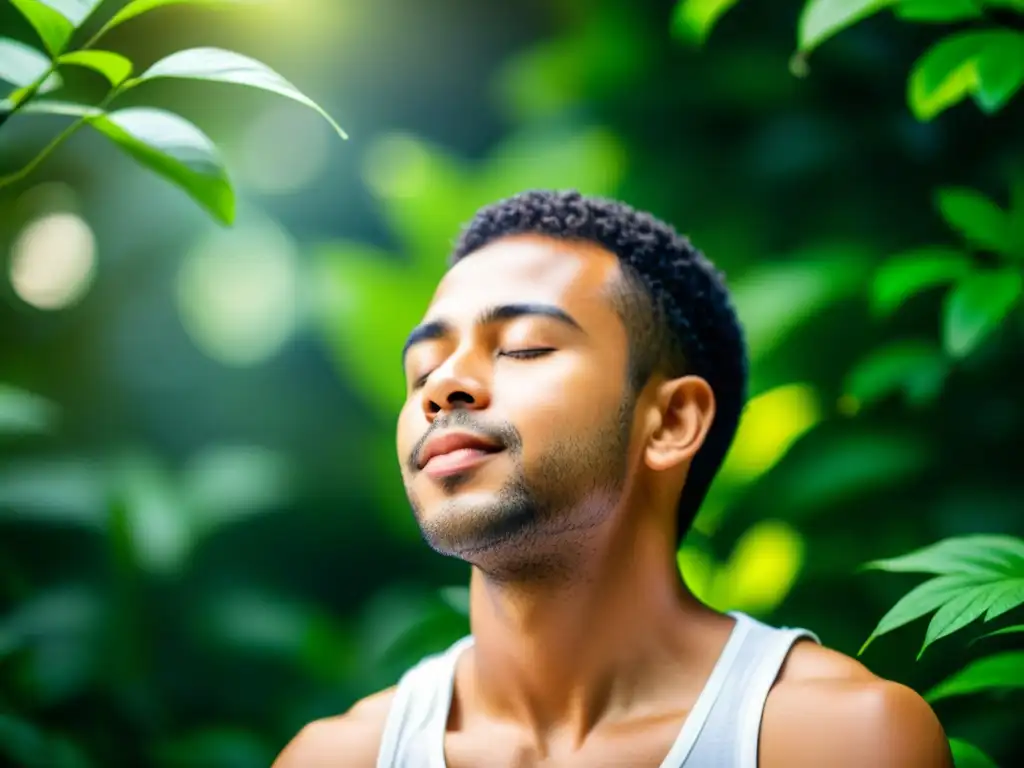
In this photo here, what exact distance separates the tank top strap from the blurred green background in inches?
14.0

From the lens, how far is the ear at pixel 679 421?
88 cm

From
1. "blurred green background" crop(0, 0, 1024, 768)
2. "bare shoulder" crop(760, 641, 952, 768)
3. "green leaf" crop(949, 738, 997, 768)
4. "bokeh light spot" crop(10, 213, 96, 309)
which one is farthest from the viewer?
"bokeh light spot" crop(10, 213, 96, 309)

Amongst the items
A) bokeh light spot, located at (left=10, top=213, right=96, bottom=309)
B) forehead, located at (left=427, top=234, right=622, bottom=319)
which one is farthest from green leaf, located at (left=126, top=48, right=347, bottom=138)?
bokeh light spot, located at (left=10, top=213, right=96, bottom=309)

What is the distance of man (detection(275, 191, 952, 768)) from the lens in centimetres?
79

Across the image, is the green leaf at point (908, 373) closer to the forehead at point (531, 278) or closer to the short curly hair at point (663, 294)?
the short curly hair at point (663, 294)

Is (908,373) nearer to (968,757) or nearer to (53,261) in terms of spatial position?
(968,757)

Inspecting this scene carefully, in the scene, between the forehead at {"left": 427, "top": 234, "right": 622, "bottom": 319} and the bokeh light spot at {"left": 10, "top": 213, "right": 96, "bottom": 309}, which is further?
the bokeh light spot at {"left": 10, "top": 213, "right": 96, "bottom": 309}

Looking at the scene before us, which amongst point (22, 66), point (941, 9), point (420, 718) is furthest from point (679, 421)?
point (22, 66)

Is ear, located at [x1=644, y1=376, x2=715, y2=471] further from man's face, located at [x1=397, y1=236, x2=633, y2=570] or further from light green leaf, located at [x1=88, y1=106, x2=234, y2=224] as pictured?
light green leaf, located at [x1=88, y1=106, x2=234, y2=224]

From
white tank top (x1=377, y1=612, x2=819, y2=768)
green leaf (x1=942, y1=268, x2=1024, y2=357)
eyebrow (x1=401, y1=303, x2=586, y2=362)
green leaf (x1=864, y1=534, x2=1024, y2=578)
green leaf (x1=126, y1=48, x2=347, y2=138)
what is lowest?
white tank top (x1=377, y1=612, x2=819, y2=768)

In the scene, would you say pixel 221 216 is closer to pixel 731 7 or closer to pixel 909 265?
pixel 909 265

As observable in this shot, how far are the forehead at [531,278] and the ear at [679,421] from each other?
0.32 ft

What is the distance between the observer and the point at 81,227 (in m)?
1.74

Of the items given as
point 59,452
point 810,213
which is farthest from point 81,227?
point 810,213
